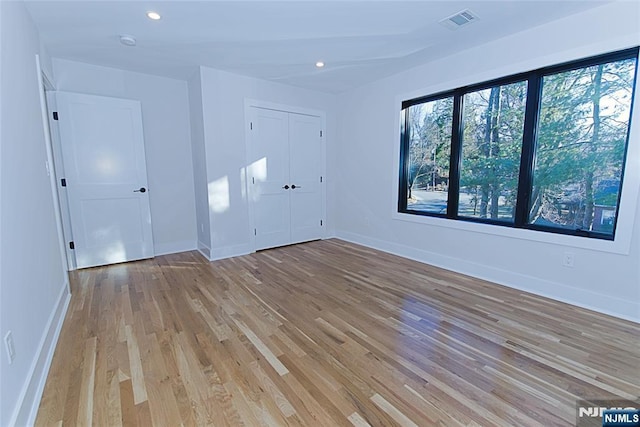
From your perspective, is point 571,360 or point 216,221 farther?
point 216,221

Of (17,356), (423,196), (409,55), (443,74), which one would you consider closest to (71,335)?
(17,356)

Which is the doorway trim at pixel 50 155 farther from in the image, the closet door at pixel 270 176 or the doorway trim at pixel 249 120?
the closet door at pixel 270 176

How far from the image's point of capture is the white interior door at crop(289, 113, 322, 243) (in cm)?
456

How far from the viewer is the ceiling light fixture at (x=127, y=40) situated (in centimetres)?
272

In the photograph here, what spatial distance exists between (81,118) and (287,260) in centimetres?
307

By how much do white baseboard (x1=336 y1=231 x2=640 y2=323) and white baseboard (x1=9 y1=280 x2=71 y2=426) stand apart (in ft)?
12.0

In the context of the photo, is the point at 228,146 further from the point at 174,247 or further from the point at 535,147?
the point at 535,147

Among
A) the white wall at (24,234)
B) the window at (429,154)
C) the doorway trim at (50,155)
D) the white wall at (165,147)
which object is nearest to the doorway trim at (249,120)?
the white wall at (165,147)

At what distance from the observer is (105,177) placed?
362 cm

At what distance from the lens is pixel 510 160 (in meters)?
3.00

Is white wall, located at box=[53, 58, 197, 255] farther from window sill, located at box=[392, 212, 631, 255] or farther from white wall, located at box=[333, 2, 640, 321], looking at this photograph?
window sill, located at box=[392, 212, 631, 255]

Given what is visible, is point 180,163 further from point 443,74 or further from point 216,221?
point 443,74

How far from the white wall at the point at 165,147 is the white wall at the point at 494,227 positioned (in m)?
2.50

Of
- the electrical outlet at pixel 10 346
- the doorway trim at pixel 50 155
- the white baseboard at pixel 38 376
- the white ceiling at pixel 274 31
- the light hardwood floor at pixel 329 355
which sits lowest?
the light hardwood floor at pixel 329 355
